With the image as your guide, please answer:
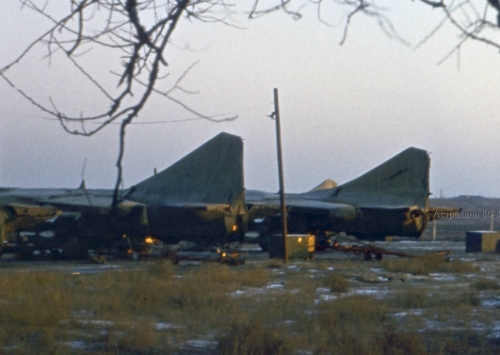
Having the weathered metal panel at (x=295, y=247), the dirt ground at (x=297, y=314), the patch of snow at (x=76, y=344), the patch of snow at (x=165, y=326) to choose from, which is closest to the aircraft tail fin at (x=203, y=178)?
the weathered metal panel at (x=295, y=247)

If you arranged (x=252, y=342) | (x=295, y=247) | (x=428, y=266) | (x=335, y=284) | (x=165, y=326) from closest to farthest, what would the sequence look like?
1. (x=252, y=342)
2. (x=165, y=326)
3. (x=335, y=284)
4. (x=428, y=266)
5. (x=295, y=247)

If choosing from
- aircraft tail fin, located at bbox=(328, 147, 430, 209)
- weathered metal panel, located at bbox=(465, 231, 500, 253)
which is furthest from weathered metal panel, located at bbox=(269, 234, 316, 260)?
weathered metal panel, located at bbox=(465, 231, 500, 253)

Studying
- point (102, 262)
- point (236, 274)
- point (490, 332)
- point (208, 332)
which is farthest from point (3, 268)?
point (490, 332)

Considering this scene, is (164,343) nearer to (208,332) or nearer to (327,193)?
(208,332)

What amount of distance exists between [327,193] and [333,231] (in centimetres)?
515

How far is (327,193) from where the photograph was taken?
1537 inches

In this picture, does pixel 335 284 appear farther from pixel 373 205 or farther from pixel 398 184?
pixel 398 184

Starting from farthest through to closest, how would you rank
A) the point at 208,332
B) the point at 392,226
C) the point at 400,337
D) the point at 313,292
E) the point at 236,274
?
the point at 392,226
the point at 236,274
the point at 313,292
the point at 208,332
the point at 400,337

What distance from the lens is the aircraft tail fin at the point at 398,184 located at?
119ft

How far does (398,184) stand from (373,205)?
225cm

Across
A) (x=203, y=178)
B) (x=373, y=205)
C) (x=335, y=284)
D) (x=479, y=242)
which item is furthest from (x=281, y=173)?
(x=479, y=242)

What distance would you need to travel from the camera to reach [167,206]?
3045cm

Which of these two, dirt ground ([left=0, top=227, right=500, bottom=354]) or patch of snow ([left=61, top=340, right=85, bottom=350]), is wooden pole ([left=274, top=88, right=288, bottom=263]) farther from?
patch of snow ([left=61, top=340, right=85, bottom=350])

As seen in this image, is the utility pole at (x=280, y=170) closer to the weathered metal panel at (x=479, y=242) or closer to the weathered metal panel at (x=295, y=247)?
the weathered metal panel at (x=295, y=247)
